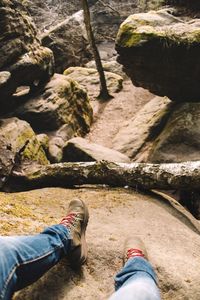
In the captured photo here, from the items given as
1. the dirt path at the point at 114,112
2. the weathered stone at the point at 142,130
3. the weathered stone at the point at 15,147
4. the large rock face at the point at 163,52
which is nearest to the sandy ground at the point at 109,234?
the weathered stone at the point at 15,147

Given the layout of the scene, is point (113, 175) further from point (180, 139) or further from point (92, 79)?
point (92, 79)

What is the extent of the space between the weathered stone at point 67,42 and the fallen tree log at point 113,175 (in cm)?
1539

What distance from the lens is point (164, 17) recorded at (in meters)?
12.6

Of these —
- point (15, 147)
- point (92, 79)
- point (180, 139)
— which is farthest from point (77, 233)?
point (92, 79)

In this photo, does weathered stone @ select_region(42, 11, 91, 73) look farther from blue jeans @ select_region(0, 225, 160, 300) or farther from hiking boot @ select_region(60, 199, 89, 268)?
blue jeans @ select_region(0, 225, 160, 300)

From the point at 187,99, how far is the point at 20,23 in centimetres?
711

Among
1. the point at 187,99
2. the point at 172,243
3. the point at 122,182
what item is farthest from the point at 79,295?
the point at 187,99

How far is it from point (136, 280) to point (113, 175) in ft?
14.7

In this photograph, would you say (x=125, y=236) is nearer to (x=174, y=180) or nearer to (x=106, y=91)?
(x=174, y=180)

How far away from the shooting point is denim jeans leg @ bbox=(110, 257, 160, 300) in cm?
338

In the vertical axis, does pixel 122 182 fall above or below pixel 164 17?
below

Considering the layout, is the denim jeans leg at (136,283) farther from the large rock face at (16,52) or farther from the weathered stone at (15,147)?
the large rock face at (16,52)

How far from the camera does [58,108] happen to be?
46.7 ft

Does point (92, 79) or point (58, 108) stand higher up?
point (58, 108)
